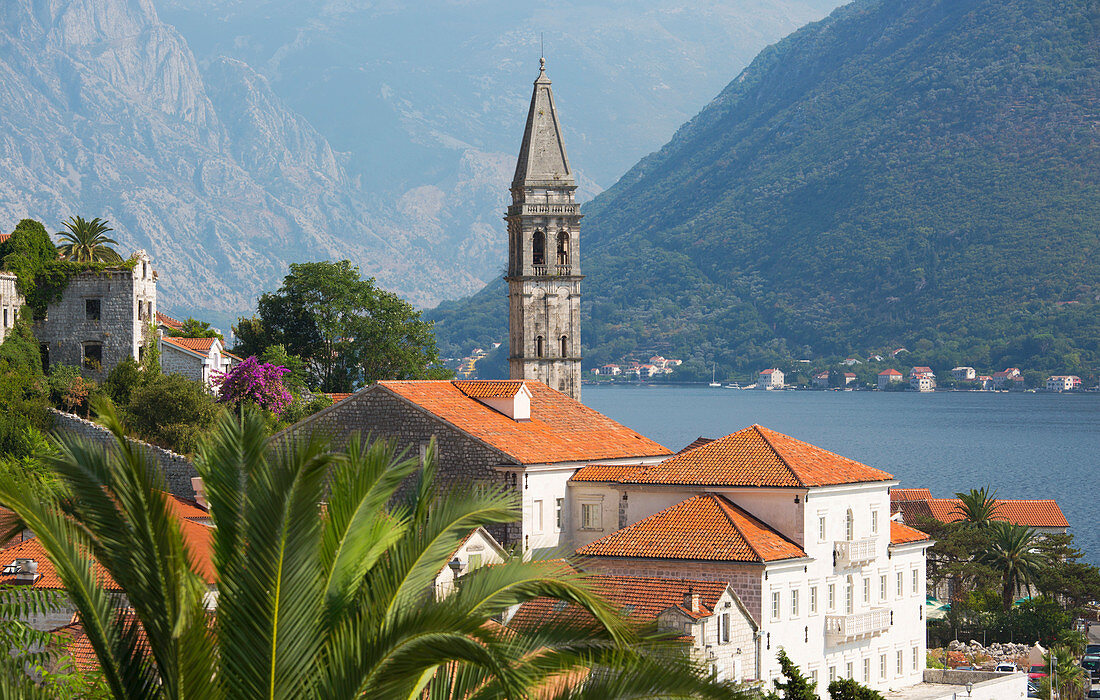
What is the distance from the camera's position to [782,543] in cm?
3875

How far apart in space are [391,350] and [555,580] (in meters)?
71.7

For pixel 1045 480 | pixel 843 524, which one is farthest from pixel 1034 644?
pixel 1045 480

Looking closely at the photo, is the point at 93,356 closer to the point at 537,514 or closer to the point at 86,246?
the point at 86,246

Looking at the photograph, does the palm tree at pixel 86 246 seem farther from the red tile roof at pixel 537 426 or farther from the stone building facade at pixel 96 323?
the red tile roof at pixel 537 426

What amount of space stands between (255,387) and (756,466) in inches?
1070

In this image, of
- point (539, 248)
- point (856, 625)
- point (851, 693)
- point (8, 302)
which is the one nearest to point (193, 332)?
point (539, 248)

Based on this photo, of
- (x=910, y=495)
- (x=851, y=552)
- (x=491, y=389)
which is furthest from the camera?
(x=910, y=495)

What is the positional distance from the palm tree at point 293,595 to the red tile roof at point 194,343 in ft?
199

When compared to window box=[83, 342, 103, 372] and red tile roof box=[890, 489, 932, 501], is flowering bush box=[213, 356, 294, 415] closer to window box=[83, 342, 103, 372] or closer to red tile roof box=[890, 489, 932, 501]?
window box=[83, 342, 103, 372]

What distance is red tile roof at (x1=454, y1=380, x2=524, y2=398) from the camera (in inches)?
1914

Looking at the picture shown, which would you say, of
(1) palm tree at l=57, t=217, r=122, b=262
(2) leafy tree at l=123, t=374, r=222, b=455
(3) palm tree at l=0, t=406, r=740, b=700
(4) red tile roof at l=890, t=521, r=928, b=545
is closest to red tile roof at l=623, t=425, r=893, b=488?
(4) red tile roof at l=890, t=521, r=928, b=545

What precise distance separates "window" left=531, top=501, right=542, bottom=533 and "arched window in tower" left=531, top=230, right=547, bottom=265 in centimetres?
3702

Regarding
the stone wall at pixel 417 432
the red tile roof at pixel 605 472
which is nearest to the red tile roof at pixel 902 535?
the red tile roof at pixel 605 472

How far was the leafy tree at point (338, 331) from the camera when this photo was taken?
3310 inches
